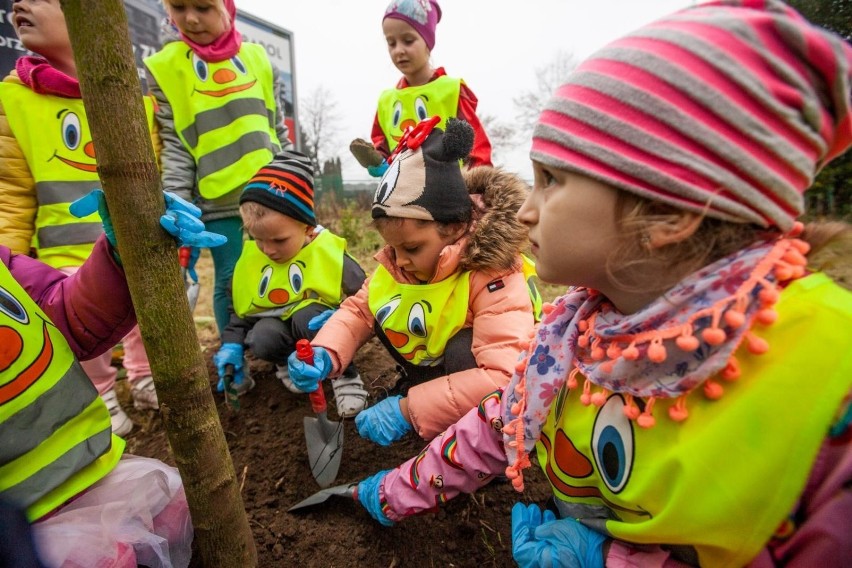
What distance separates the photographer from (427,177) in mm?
1718

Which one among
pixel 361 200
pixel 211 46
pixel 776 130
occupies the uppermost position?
pixel 776 130

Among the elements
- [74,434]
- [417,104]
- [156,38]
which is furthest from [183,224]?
[156,38]

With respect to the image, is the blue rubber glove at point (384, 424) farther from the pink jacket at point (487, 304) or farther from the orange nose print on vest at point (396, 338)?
the orange nose print on vest at point (396, 338)

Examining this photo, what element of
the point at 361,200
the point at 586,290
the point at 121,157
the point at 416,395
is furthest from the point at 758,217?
the point at 361,200

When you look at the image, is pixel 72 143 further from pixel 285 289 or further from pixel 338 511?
pixel 338 511

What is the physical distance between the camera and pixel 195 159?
8.61ft

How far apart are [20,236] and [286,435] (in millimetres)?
1596

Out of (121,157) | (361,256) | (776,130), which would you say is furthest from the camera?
(361,256)

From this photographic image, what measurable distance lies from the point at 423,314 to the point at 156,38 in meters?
6.52

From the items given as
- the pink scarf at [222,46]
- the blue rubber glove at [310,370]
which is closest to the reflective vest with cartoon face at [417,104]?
the pink scarf at [222,46]

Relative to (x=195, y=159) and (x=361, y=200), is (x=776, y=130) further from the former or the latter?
(x=361, y=200)

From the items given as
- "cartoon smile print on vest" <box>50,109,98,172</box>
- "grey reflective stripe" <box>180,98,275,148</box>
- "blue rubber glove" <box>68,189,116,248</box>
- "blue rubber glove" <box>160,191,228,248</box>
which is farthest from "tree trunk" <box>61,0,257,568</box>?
"grey reflective stripe" <box>180,98,275,148</box>

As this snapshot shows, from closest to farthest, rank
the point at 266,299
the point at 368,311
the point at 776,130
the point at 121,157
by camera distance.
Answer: the point at 776,130 → the point at 121,157 → the point at 368,311 → the point at 266,299

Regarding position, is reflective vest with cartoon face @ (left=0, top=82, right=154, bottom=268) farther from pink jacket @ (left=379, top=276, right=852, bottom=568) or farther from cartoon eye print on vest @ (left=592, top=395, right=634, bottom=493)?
cartoon eye print on vest @ (left=592, top=395, right=634, bottom=493)
